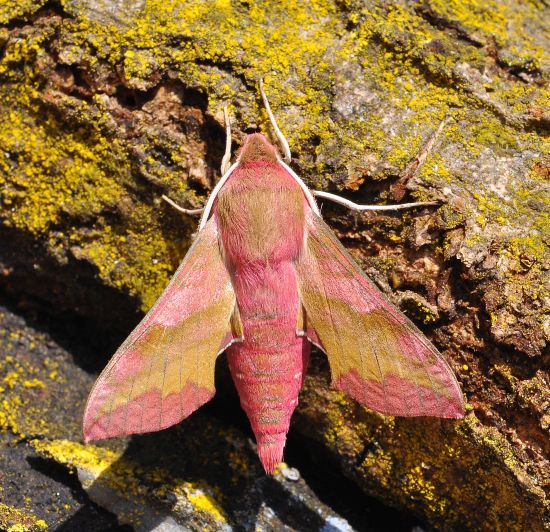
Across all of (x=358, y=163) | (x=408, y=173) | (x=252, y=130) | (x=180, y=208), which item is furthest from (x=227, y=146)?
(x=408, y=173)

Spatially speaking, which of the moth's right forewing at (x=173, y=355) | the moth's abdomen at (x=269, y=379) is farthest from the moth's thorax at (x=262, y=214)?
the moth's abdomen at (x=269, y=379)

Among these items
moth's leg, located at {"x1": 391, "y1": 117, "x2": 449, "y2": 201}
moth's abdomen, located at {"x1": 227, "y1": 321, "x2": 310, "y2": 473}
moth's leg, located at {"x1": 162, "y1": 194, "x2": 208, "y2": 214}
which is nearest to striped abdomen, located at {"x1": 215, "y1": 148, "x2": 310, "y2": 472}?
moth's abdomen, located at {"x1": 227, "y1": 321, "x2": 310, "y2": 473}

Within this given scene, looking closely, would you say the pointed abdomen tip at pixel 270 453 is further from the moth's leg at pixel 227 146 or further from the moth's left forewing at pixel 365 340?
the moth's leg at pixel 227 146

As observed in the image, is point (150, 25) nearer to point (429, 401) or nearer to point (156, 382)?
point (156, 382)

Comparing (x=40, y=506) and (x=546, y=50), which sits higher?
(x=546, y=50)

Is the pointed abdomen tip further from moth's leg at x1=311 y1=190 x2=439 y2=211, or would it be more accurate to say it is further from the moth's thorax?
moth's leg at x1=311 y1=190 x2=439 y2=211

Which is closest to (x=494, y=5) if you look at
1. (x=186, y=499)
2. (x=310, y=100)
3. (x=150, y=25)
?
(x=310, y=100)

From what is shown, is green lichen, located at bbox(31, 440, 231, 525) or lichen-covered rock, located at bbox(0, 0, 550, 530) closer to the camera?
lichen-covered rock, located at bbox(0, 0, 550, 530)
